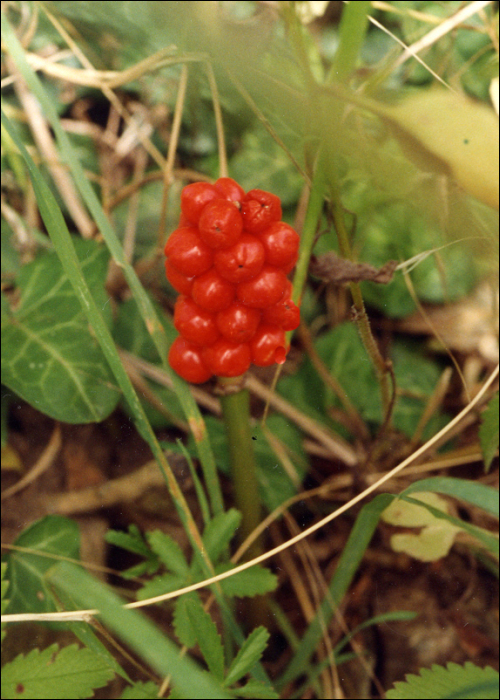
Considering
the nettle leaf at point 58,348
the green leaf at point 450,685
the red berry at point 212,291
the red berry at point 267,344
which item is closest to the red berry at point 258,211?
the red berry at point 212,291

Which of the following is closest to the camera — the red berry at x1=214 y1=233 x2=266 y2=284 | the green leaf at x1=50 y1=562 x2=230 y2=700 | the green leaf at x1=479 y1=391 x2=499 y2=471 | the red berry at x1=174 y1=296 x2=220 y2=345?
the green leaf at x1=50 y1=562 x2=230 y2=700

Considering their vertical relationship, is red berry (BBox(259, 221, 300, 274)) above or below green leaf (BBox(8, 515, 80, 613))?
above

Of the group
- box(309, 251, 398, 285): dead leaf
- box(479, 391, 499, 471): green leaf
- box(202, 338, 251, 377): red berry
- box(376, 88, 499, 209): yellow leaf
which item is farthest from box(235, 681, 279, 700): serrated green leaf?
box(376, 88, 499, 209): yellow leaf

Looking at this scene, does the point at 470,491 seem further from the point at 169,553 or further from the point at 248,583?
the point at 169,553

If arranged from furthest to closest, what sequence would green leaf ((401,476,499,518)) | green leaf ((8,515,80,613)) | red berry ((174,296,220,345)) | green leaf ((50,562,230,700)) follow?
1. green leaf ((8,515,80,613))
2. red berry ((174,296,220,345))
3. green leaf ((401,476,499,518))
4. green leaf ((50,562,230,700))

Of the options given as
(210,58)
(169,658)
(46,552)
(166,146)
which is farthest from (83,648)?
(166,146)

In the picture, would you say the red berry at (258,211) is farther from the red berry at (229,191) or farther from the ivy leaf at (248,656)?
the ivy leaf at (248,656)

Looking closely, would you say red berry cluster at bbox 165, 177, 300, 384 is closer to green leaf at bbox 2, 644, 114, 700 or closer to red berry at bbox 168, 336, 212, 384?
red berry at bbox 168, 336, 212, 384

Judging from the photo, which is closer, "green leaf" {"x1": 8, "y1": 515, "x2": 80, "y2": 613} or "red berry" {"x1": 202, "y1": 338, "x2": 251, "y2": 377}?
"red berry" {"x1": 202, "y1": 338, "x2": 251, "y2": 377}
